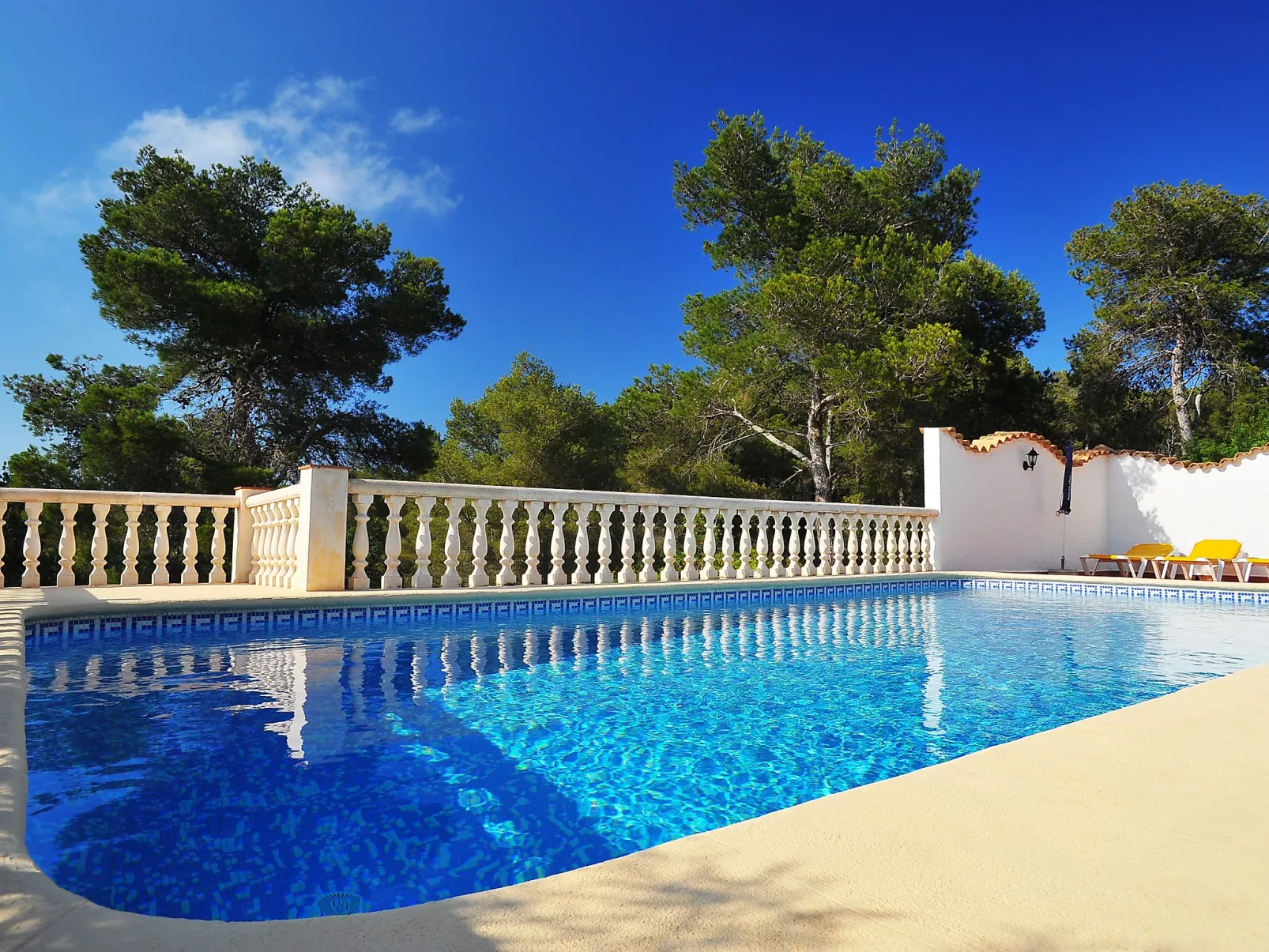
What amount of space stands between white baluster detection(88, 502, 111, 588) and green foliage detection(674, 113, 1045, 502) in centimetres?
1326

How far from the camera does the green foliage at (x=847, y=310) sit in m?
16.1

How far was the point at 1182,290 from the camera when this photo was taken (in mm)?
19125

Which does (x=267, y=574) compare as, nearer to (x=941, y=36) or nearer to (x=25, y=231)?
(x=941, y=36)

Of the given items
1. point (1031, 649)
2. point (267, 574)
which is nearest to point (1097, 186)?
point (1031, 649)

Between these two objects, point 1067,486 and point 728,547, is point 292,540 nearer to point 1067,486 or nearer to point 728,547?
point 728,547

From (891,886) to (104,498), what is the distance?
7.95m

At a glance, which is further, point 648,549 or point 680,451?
point 680,451

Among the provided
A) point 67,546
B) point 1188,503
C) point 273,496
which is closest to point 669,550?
point 273,496

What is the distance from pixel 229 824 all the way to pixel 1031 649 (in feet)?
17.5

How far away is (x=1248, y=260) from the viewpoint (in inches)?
760

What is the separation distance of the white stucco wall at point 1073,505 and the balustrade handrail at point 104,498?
1012 cm

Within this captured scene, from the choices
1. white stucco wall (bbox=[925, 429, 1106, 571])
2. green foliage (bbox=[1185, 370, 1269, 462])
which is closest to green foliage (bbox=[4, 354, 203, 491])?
white stucco wall (bbox=[925, 429, 1106, 571])

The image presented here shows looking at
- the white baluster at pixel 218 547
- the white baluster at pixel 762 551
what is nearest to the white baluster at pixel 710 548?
the white baluster at pixel 762 551

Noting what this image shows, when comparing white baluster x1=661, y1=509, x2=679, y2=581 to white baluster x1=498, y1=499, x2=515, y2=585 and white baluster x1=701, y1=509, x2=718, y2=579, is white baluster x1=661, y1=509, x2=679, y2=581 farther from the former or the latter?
white baluster x1=498, y1=499, x2=515, y2=585
